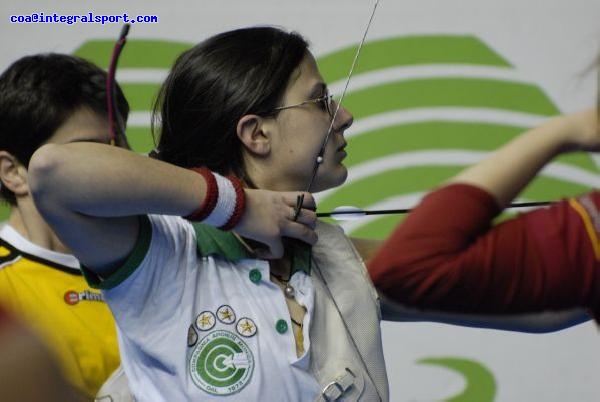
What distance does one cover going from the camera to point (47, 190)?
124cm

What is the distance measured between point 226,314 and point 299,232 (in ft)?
0.42

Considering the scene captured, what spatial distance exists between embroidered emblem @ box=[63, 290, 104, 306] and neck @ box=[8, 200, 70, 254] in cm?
8

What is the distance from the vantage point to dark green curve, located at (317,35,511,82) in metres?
2.18

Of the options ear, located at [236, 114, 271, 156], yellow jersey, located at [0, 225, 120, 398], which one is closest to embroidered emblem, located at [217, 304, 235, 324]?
ear, located at [236, 114, 271, 156]

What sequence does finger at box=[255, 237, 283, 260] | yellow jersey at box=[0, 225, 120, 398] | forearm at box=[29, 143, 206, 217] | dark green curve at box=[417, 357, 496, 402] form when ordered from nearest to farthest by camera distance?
forearm at box=[29, 143, 206, 217], finger at box=[255, 237, 283, 260], yellow jersey at box=[0, 225, 120, 398], dark green curve at box=[417, 357, 496, 402]

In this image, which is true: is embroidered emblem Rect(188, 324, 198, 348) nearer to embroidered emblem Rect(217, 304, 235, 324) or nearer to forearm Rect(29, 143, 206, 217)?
embroidered emblem Rect(217, 304, 235, 324)

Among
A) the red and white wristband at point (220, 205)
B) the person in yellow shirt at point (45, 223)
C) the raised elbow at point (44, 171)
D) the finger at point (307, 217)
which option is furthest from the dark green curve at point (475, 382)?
the raised elbow at point (44, 171)

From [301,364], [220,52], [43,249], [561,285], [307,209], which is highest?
[561,285]

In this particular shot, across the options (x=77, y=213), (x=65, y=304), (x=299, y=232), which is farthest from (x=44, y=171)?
(x=65, y=304)

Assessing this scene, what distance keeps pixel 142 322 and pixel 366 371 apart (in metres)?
0.28

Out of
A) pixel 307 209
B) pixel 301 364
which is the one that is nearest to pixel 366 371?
pixel 301 364

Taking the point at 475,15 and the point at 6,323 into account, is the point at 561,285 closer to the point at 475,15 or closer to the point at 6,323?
the point at 6,323

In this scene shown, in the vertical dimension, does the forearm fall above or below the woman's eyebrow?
below

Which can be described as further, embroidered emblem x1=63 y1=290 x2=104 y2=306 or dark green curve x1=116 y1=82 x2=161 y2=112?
dark green curve x1=116 y1=82 x2=161 y2=112
